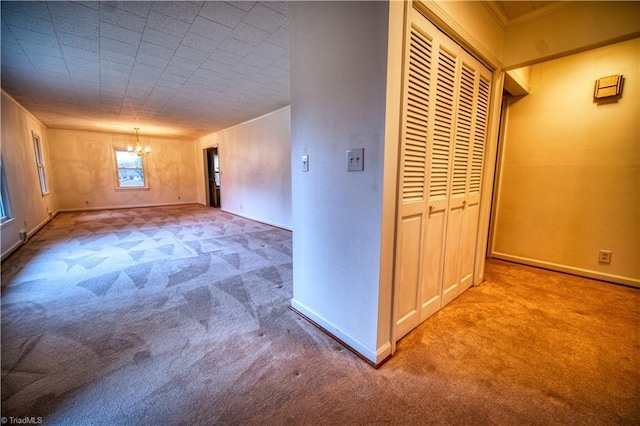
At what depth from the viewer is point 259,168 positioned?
5.70 meters

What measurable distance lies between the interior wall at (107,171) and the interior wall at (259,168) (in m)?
2.04

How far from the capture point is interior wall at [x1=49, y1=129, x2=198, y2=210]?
6854mm

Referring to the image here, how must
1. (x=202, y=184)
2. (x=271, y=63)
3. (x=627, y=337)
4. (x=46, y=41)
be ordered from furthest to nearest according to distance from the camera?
(x=202, y=184) → (x=271, y=63) → (x=46, y=41) → (x=627, y=337)

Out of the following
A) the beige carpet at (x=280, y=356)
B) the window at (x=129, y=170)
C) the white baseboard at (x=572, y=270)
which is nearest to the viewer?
the beige carpet at (x=280, y=356)

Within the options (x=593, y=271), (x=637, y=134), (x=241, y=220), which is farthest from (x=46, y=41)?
(x=593, y=271)

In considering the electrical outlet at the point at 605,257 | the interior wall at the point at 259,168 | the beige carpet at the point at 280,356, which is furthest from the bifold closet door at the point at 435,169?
the interior wall at the point at 259,168

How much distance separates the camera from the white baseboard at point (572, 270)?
8.39 feet

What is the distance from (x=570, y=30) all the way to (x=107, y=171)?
986 cm

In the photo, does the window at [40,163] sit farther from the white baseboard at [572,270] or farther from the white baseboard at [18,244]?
the white baseboard at [572,270]

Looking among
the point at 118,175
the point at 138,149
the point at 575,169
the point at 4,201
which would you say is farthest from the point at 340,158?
the point at 118,175

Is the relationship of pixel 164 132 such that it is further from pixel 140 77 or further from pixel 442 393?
pixel 442 393

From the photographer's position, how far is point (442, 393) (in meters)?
1.31

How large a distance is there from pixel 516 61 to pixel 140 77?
4192 mm

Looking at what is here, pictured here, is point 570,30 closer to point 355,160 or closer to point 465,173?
point 465,173
